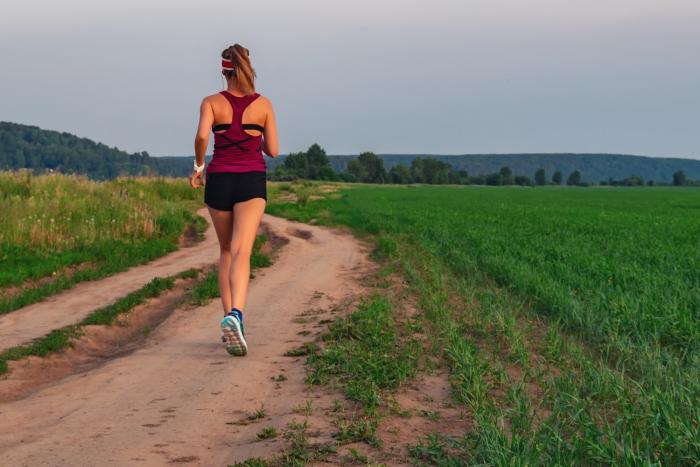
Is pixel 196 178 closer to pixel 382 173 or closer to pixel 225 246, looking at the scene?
pixel 225 246

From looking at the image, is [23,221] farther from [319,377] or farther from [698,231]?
[698,231]

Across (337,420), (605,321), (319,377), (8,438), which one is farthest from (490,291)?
(8,438)

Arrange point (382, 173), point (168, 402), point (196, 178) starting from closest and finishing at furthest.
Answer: point (168, 402) → point (196, 178) → point (382, 173)

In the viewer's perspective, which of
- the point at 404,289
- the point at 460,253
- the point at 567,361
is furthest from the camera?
the point at 460,253

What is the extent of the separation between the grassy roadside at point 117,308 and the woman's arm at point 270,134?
9.78 feet

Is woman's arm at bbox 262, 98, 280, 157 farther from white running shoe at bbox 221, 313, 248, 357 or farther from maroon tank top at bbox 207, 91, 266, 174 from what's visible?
white running shoe at bbox 221, 313, 248, 357

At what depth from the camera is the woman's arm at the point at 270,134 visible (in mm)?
7009

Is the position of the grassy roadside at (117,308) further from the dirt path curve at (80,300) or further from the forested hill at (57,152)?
the forested hill at (57,152)

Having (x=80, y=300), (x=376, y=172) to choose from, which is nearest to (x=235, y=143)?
(x=80, y=300)

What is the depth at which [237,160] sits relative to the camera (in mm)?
6906

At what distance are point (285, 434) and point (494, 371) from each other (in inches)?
76.3

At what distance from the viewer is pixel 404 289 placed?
10766mm

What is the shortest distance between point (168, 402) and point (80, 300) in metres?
5.85

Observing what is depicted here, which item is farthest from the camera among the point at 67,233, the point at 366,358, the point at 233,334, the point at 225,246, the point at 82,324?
the point at 67,233
